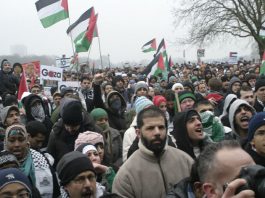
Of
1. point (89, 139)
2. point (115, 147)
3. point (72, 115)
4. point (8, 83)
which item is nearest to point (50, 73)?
point (8, 83)

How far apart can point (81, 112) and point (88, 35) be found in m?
5.59

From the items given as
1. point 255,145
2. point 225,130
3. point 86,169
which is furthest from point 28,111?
point 255,145

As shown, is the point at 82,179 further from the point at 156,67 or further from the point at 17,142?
the point at 156,67

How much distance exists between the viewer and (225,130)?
504 cm

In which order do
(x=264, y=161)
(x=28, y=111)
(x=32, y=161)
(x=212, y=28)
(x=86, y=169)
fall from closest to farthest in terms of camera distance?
(x=86, y=169)
(x=264, y=161)
(x=32, y=161)
(x=28, y=111)
(x=212, y=28)

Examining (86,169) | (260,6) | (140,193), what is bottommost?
(140,193)

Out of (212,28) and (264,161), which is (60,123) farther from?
(212,28)

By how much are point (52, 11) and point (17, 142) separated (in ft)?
22.1

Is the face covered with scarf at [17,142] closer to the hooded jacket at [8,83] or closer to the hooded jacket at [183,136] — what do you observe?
the hooded jacket at [183,136]

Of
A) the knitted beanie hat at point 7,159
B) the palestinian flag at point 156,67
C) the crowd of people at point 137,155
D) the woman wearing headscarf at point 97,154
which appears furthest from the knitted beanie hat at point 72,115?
the palestinian flag at point 156,67

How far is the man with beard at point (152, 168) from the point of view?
10.9 feet

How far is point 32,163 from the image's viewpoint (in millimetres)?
3975

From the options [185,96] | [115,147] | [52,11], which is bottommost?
[115,147]

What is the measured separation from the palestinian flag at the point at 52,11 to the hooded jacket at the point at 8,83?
4.85 ft
